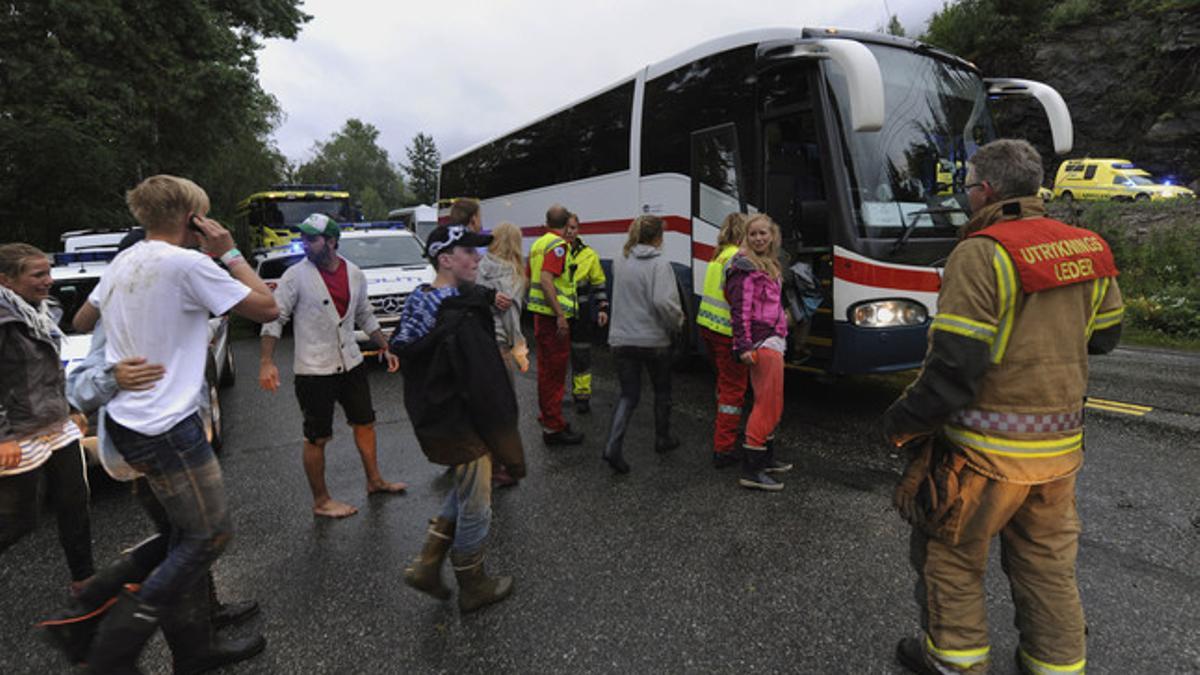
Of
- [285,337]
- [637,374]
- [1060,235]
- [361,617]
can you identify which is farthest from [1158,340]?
[285,337]

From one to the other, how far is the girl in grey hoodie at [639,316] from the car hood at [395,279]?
4408mm

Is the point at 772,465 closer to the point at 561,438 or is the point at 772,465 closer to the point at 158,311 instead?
the point at 561,438

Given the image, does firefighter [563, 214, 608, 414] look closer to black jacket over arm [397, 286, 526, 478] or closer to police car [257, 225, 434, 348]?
black jacket over arm [397, 286, 526, 478]

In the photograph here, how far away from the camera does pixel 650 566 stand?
3.32m

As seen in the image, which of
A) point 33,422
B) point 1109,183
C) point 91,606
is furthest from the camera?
point 1109,183

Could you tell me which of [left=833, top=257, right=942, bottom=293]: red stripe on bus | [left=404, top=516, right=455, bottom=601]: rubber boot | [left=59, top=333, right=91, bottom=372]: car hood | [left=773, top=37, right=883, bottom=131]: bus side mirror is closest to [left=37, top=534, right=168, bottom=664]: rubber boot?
[left=404, top=516, right=455, bottom=601]: rubber boot

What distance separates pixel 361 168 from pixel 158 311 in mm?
92933

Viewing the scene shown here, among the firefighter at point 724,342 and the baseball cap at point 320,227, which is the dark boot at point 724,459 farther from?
the baseball cap at point 320,227

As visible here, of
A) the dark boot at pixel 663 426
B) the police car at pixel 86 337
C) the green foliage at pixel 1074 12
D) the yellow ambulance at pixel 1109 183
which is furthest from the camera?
the green foliage at pixel 1074 12

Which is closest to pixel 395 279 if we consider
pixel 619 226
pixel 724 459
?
pixel 619 226

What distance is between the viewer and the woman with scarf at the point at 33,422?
8.62 feet

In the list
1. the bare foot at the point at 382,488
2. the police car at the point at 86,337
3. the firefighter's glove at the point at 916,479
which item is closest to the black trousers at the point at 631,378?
the bare foot at the point at 382,488

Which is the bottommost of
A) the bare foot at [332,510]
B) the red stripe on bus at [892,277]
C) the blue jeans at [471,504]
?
the bare foot at [332,510]

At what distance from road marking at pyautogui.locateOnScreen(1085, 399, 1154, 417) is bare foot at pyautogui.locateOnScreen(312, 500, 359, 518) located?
261 inches
